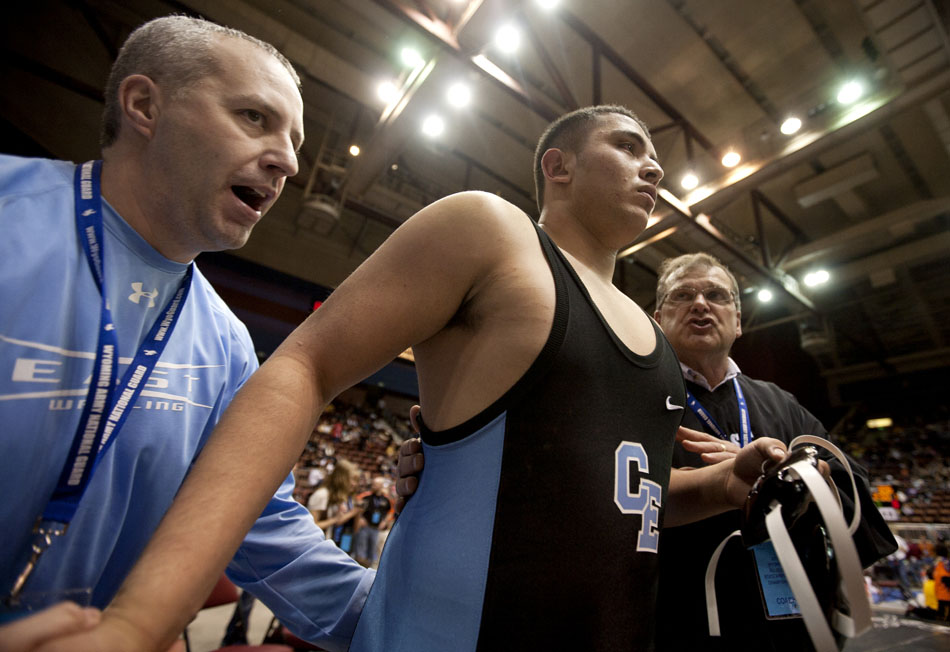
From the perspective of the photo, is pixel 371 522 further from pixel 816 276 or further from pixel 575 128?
pixel 816 276

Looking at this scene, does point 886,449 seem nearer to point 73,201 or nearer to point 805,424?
point 805,424

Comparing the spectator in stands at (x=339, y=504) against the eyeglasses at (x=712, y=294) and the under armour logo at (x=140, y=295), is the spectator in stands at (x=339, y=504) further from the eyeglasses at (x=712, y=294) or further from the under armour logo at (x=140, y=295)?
the under armour logo at (x=140, y=295)

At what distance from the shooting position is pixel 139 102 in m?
1.06

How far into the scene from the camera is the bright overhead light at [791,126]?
19.6ft

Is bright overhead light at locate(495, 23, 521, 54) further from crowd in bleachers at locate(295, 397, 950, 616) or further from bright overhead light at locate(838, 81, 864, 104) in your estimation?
crowd in bleachers at locate(295, 397, 950, 616)

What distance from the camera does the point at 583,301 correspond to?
94cm

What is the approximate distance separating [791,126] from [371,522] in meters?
7.81

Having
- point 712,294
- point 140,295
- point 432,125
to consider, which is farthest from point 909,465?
point 140,295

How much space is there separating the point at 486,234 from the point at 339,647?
99cm

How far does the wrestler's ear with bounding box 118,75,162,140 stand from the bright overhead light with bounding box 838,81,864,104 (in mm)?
7330

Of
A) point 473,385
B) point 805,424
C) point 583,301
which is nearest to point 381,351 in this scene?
point 473,385

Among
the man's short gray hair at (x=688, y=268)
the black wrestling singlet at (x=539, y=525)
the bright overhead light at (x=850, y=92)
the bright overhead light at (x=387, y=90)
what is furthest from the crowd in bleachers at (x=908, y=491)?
the bright overhead light at (x=387, y=90)

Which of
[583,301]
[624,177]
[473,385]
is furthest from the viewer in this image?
[624,177]

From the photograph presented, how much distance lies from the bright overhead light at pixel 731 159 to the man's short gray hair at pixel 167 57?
23.3 feet
